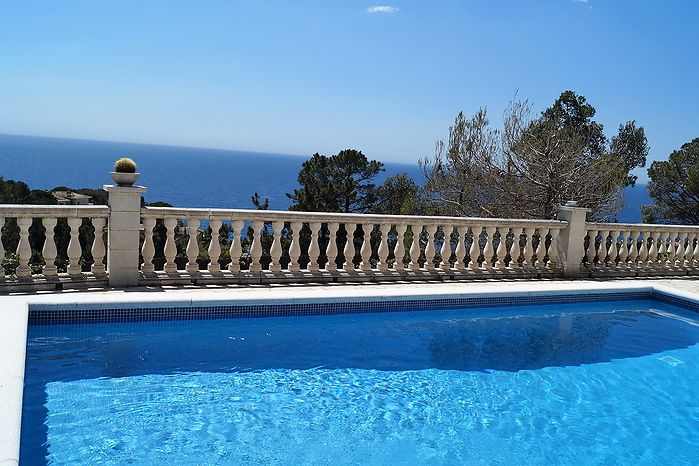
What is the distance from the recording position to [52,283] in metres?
7.58

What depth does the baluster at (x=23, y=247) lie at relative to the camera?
7.29m

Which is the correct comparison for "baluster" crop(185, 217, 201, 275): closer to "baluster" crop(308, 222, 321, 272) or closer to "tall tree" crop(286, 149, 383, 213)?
"baluster" crop(308, 222, 321, 272)

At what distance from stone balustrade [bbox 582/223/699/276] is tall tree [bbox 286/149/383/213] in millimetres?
13932

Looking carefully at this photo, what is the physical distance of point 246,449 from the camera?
4.65 meters

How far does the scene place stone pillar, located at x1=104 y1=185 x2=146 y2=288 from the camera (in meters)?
7.75

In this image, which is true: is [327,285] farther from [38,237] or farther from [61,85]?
[61,85]

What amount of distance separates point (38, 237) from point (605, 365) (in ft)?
37.7

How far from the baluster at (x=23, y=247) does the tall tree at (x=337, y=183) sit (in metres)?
16.8

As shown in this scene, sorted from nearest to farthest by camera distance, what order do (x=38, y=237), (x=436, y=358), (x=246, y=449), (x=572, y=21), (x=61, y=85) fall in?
(x=246, y=449) < (x=436, y=358) < (x=38, y=237) < (x=572, y=21) < (x=61, y=85)

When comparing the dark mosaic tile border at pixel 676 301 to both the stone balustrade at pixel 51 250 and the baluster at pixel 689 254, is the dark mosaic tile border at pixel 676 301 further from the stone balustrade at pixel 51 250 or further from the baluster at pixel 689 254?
the stone balustrade at pixel 51 250

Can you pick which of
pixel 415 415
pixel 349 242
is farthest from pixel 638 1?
pixel 415 415

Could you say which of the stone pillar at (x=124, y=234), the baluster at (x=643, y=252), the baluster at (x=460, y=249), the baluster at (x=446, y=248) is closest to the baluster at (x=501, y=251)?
the baluster at (x=460, y=249)

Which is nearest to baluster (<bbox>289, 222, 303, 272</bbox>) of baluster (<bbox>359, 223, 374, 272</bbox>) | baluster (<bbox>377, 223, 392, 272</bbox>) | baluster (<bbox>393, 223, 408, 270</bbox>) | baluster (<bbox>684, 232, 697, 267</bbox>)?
baluster (<bbox>359, 223, 374, 272</bbox>)

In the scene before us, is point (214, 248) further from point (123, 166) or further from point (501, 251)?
point (501, 251)
